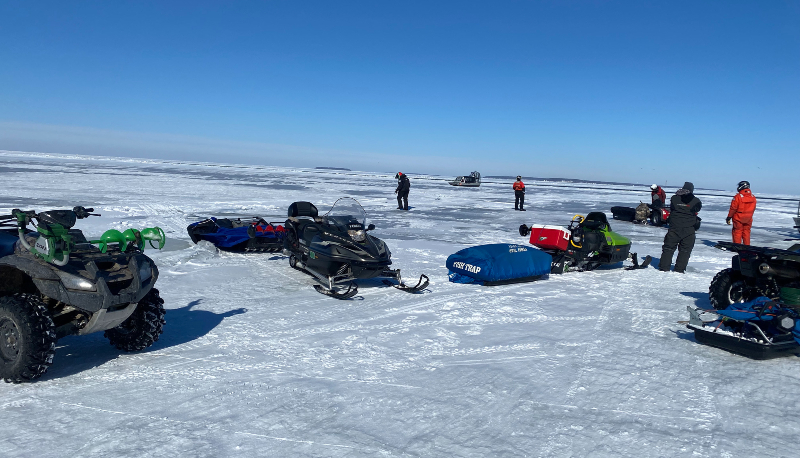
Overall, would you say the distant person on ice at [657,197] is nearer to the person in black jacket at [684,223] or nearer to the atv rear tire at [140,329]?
the person in black jacket at [684,223]

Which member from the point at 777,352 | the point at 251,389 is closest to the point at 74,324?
the point at 251,389

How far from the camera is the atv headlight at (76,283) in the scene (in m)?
3.63

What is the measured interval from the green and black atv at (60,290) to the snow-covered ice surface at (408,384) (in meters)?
0.25

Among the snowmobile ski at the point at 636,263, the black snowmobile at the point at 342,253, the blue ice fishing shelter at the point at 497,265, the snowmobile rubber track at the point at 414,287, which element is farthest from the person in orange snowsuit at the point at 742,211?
the black snowmobile at the point at 342,253

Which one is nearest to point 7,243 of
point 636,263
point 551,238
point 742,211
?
point 551,238

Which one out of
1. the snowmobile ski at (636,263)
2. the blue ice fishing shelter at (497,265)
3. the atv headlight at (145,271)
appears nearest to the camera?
the atv headlight at (145,271)

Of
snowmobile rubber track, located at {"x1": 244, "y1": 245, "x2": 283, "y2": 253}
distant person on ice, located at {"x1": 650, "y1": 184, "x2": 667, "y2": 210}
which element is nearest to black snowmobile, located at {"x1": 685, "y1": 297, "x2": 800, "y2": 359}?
snowmobile rubber track, located at {"x1": 244, "y1": 245, "x2": 283, "y2": 253}

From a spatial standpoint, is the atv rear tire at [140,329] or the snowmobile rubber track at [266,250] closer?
the atv rear tire at [140,329]

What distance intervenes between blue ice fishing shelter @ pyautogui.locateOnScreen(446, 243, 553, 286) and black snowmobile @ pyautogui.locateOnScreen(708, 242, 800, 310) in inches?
91.3

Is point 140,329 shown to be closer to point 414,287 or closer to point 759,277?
point 414,287

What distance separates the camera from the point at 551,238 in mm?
8789

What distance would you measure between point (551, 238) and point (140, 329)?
21.8ft

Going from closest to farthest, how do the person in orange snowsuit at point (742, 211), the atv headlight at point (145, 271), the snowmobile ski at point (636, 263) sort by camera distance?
1. the atv headlight at point (145, 271)
2. the snowmobile ski at point (636, 263)
3. the person in orange snowsuit at point (742, 211)

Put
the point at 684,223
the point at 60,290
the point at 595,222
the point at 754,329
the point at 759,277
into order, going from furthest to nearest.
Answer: the point at 595,222 < the point at 684,223 < the point at 759,277 < the point at 754,329 < the point at 60,290
